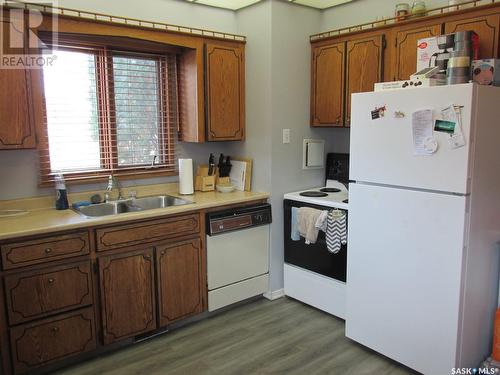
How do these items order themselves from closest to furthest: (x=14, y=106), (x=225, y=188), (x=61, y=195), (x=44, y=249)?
(x=44, y=249)
(x=14, y=106)
(x=61, y=195)
(x=225, y=188)

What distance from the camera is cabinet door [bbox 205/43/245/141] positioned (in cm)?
318

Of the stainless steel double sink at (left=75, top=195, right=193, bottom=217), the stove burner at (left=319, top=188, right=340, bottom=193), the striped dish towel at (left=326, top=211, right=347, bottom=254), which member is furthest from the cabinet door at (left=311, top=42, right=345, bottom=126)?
the stainless steel double sink at (left=75, top=195, right=193, bottom=217)

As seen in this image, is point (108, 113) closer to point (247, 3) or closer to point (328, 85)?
point (247, 3)

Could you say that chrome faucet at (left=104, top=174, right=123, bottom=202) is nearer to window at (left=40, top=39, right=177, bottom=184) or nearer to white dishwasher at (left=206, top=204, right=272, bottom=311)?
window at (left=40, top=39, right=177, bottom=184)

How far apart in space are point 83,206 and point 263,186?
138 cm

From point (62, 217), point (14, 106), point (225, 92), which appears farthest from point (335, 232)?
point (14, 106)

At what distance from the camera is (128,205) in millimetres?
3113

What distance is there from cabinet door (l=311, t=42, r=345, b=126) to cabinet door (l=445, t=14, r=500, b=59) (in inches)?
36.3

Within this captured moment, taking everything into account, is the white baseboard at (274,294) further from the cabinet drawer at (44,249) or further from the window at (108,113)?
the cabinet drawer at (44,249)

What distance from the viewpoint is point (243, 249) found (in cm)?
320

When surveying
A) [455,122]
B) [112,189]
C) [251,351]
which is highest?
[455,122]

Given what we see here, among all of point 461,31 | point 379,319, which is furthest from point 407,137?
point 379,319

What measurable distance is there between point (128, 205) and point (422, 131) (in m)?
2.12

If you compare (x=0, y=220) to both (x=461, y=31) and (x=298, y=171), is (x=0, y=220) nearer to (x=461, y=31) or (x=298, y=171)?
(x=298, y=171)
